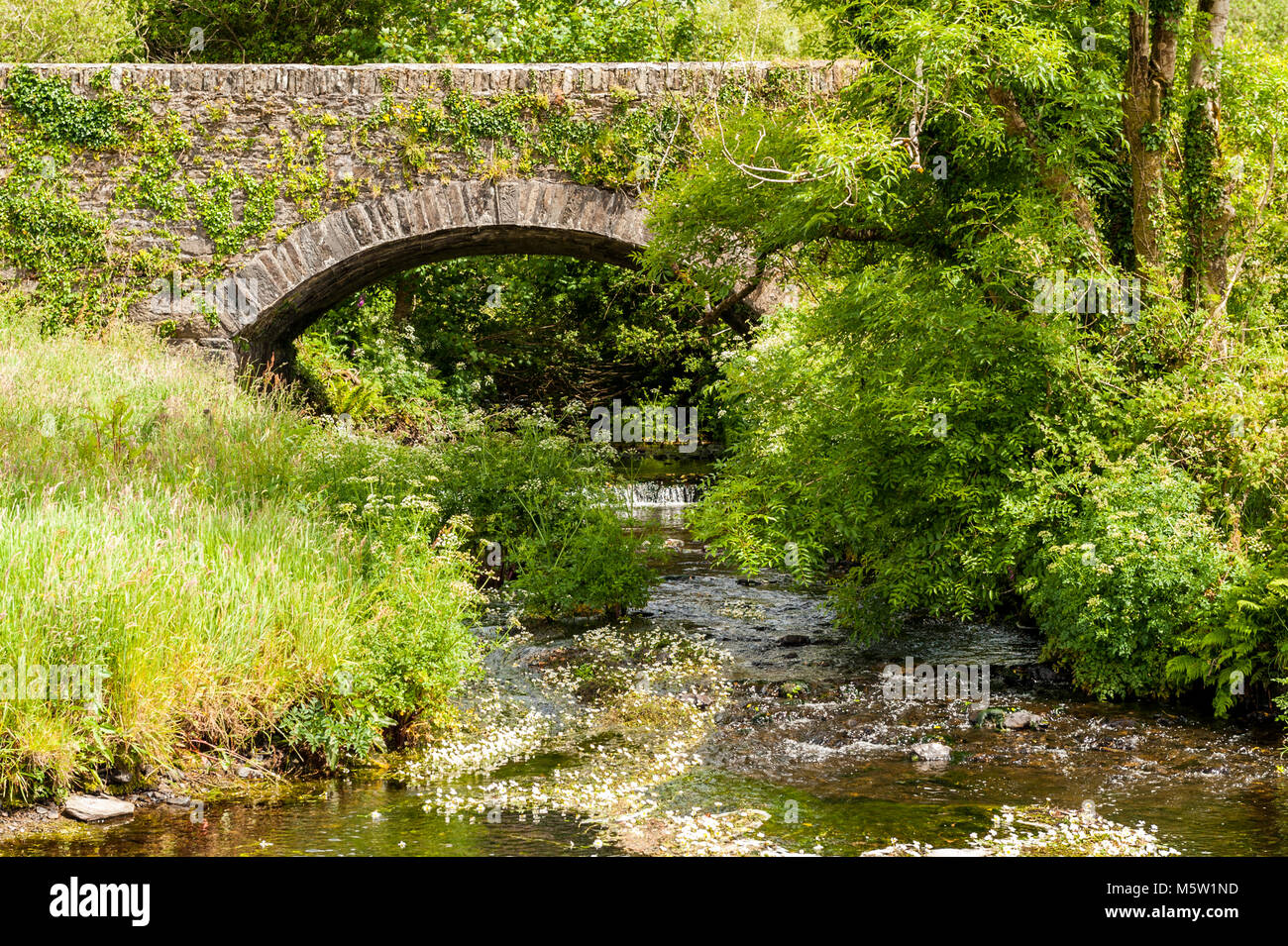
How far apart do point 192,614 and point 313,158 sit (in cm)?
1020

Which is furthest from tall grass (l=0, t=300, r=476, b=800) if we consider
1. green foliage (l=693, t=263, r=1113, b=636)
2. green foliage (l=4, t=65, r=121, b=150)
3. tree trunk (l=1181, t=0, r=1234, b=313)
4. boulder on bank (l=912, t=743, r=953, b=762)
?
green foliage (l=4, t=65, r=121, b=150)

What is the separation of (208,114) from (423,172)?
273cm

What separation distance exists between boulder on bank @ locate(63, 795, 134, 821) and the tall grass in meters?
0.09

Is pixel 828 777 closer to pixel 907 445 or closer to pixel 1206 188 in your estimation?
pixel 907 445

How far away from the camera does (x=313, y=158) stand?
48.4 feet

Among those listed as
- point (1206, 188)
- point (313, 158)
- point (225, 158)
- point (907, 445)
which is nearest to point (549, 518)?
point (907, 445)

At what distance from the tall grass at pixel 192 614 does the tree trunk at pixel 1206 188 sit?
5.49 metres

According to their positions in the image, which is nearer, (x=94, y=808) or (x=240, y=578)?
(x=94, y=808)

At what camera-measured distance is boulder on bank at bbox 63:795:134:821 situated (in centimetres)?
507

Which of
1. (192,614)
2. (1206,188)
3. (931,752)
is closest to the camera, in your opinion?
(192,614)

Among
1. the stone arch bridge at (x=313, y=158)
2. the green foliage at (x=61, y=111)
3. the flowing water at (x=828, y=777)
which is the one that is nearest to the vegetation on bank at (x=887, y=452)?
the flowing water at (x=828, y=777)

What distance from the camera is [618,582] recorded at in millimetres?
9352

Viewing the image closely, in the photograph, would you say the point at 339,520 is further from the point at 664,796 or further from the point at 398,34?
the point at 398,34
